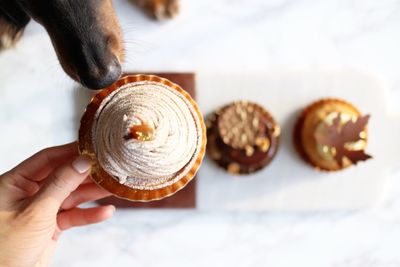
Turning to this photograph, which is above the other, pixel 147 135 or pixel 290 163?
pixel 147 135

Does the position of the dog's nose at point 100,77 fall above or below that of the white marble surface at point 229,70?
above

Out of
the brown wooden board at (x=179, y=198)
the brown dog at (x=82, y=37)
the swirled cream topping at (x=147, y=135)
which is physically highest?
the brown dog at (x=82, y=37)

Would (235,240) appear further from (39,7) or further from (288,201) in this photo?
(39,7)

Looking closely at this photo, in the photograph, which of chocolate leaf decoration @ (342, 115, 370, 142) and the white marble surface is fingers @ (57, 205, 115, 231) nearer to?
the white marble surface

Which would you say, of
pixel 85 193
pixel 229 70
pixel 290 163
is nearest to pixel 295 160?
pixel 290 163

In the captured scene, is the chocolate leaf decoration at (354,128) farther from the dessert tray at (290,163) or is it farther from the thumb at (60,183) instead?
the thumb at (60,183)

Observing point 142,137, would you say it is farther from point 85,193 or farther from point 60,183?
point 85,193

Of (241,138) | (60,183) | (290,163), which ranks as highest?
(60,183)

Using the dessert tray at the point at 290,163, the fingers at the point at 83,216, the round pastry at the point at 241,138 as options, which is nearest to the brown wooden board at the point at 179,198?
the dessert tray at the point at 290,163
